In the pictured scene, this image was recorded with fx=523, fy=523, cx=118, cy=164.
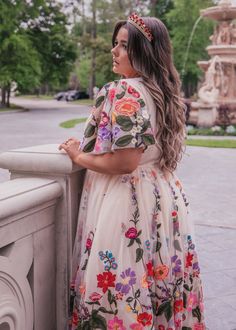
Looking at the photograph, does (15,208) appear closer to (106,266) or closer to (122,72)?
(106,266)

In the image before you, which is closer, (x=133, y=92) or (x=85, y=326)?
(x=133, y=92)

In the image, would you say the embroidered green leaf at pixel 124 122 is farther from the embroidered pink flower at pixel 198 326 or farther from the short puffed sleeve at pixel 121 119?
the embroidered pink flower at pixel 198 326

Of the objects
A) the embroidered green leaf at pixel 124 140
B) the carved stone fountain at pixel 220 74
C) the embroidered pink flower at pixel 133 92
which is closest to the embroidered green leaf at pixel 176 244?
the embroidered green leaf at pixel 124 140

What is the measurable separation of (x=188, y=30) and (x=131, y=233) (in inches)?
1671

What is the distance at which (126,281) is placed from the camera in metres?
2.26

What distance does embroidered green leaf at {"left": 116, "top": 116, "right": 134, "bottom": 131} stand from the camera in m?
2.17

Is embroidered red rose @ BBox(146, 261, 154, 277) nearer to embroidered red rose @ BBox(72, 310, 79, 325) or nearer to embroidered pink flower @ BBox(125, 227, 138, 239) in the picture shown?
embroidered pink flower @ BBox(125, 227, 138, 239)

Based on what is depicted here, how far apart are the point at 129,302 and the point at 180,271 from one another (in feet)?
1.08

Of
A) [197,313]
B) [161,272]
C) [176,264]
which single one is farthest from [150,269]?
[197,313]

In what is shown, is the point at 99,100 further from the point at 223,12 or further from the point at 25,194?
the point at 223,12

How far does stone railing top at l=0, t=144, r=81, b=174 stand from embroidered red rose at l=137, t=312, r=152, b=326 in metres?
0.71

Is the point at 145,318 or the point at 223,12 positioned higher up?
the point at 223,12

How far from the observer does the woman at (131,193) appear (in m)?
2.22

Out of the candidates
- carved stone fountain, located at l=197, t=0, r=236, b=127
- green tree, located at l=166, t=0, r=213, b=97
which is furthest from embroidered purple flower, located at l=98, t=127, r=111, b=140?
green tree, located at l=166, t=0, r=213, b=97
